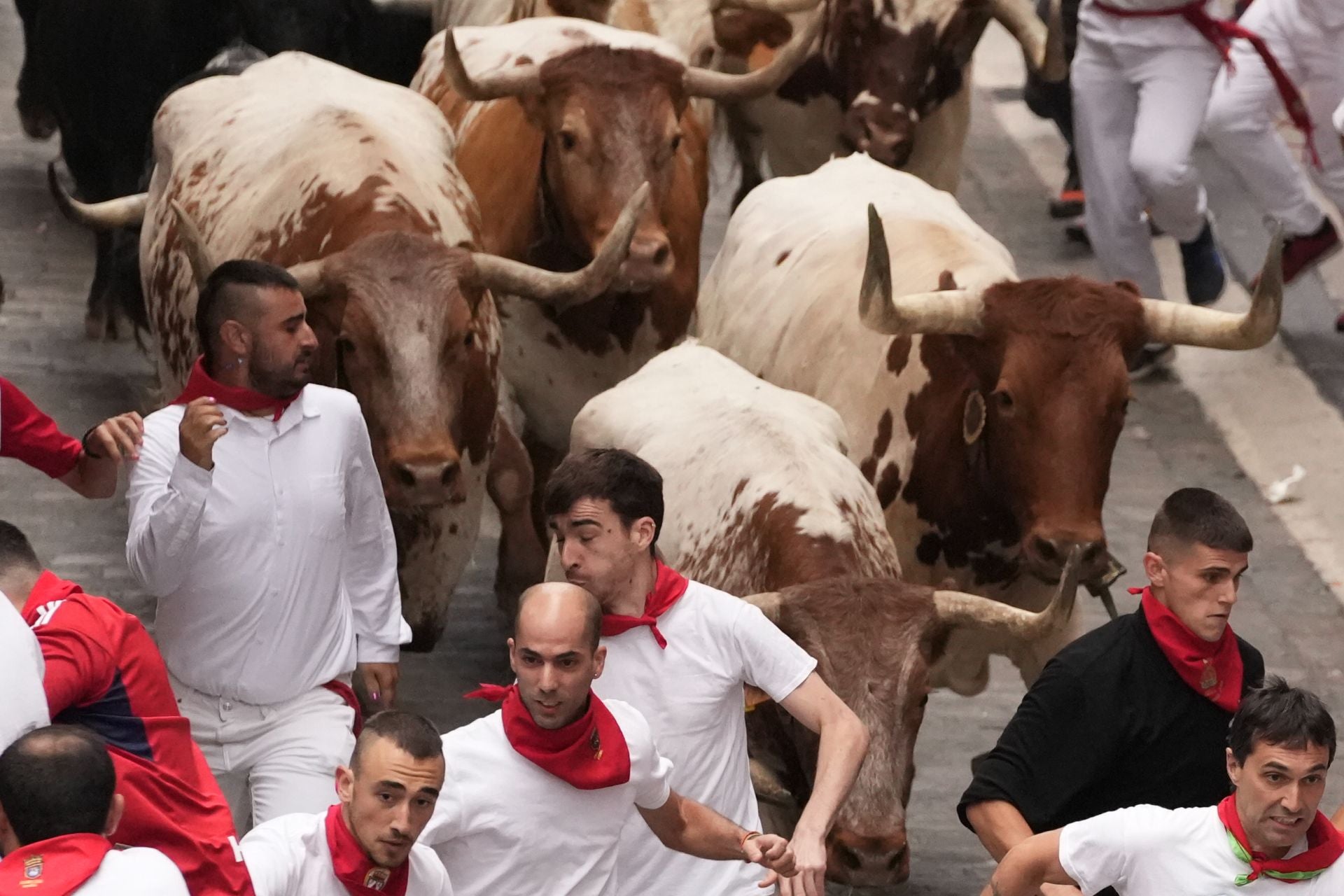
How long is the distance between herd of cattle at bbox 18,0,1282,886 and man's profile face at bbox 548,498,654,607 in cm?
89

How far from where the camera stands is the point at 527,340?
10086 mm

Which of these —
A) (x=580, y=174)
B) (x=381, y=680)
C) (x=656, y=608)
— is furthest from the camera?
(x=580, y=174)

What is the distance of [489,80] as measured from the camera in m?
9.86

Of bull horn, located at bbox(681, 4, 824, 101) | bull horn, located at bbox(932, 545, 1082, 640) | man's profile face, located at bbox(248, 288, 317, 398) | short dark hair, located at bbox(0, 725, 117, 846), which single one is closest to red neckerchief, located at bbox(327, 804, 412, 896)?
short dark hair, located at bbox(0, 725, 117, 846)

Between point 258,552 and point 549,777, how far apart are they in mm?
1350

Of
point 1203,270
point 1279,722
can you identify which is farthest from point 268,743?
point 1203,270

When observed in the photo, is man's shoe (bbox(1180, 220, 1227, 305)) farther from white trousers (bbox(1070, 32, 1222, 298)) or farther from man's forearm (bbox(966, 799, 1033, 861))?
man's forearm (bbox(966, 799, 1033, 861))

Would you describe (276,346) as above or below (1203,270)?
above

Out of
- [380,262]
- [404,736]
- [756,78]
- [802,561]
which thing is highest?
[404,736]

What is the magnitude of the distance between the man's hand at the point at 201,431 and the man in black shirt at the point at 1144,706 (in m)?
1.88

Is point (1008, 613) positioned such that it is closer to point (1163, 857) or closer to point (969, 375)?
point (969, 375)

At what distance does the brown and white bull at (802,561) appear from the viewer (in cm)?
664

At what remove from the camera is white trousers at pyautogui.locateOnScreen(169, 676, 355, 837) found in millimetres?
6535

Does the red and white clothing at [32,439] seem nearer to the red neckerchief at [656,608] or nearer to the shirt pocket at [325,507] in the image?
the shirt pocket at [325,507]
